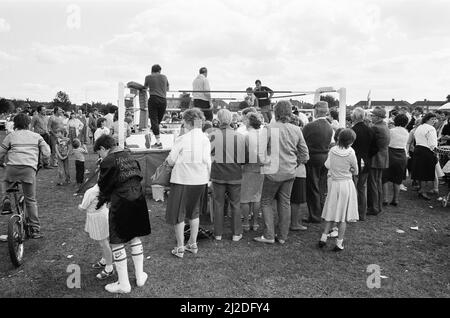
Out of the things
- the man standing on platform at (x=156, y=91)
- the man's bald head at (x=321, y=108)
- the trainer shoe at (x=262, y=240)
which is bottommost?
the trainer shoe at (x=262, y=240)

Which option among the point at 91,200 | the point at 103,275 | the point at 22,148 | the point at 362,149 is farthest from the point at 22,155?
the point at 362,149

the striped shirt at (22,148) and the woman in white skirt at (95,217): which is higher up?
the striped shirt at (22,148)

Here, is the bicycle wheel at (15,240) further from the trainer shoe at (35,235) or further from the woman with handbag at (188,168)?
the woman with handbag at (188,168)

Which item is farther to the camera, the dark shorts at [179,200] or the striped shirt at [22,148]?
the striped shirt at [22,148]

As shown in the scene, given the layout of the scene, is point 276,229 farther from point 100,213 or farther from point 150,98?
point 150,98

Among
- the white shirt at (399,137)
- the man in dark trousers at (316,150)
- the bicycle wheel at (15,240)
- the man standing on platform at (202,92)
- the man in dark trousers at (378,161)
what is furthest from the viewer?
→ the man standing on platform at (202,92)

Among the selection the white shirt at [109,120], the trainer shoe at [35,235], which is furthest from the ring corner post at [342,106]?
the white shirt at [109,120]

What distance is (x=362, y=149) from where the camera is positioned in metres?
6.67

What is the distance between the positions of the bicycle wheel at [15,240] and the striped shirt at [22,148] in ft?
2.78

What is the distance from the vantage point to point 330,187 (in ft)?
18.0

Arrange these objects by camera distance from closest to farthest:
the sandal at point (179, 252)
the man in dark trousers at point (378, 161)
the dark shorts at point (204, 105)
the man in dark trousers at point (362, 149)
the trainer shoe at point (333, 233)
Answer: the sandal at point (179, 252) < the trainer shoe at point (333, 233) < the man in dark trousers at point (362, 149) < the man in dark trousers at point (378, 161) < the dark shorts at point (204, 105)

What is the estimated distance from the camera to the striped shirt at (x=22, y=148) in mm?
5324

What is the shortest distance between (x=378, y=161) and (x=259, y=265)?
11.7 ft
